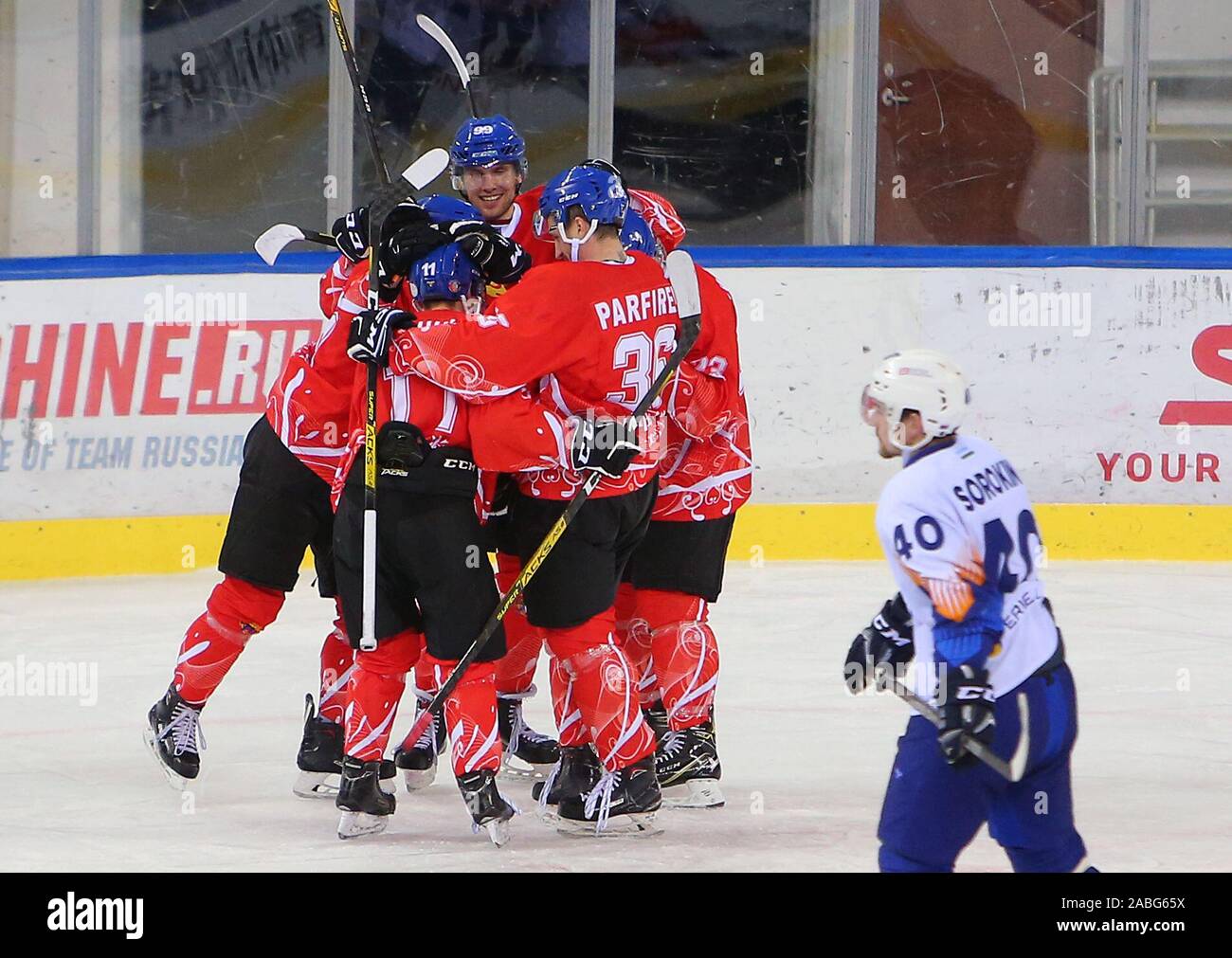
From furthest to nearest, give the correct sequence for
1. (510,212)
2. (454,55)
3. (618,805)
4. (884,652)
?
(454,55)
(510,212)
(618,805)
(884,652)

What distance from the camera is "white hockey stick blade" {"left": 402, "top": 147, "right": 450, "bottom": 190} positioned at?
430cm

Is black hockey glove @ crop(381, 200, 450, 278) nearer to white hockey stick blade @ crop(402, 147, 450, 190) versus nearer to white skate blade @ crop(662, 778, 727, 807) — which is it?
white hockey stick blade @ crop(402, 147, 450, 190)

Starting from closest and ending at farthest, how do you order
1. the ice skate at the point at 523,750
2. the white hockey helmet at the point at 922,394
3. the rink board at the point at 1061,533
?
the white hockey helmet at the point at 922,394 < the ice skate at the point at 523,750 < the rink board at the point at 1061,533

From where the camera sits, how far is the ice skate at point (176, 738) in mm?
4480

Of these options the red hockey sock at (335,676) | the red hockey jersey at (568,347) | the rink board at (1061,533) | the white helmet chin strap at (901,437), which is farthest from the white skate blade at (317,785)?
the rink board at (1061,533)

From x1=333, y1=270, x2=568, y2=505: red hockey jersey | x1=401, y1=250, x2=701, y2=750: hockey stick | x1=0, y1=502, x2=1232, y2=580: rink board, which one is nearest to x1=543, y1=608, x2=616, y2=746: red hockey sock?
x1=401, y1=250, x2=701, y2=750: hockey stick

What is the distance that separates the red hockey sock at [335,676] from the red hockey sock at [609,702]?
680 mm

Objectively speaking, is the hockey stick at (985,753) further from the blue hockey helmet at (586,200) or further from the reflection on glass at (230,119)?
the reflection on glass at (230,119)

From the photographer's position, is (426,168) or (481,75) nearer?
(426,168)

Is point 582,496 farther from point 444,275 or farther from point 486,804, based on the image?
point 486,804

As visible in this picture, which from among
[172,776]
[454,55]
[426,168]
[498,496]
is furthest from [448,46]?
[172,776]

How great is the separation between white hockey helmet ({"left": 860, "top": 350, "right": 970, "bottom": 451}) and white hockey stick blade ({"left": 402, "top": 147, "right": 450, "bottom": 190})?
4.92 feet

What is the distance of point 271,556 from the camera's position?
14.8 ft

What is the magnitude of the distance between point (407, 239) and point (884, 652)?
135cm
